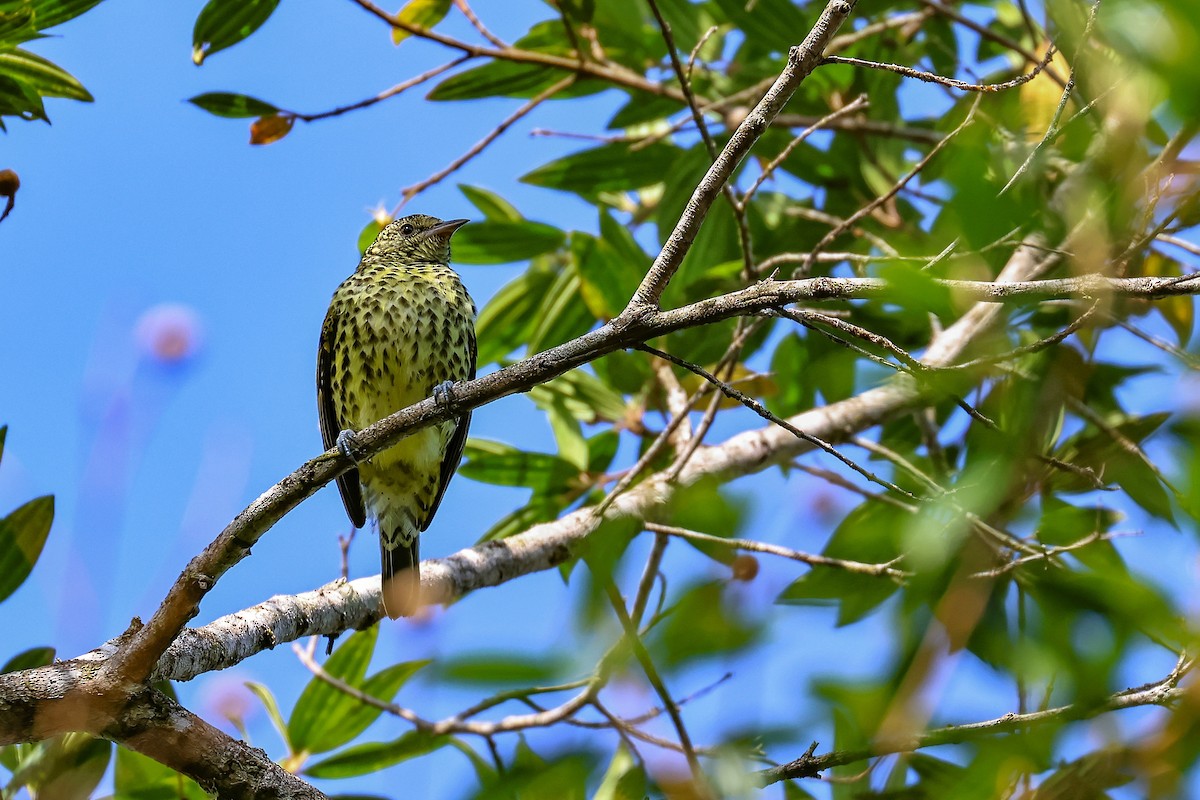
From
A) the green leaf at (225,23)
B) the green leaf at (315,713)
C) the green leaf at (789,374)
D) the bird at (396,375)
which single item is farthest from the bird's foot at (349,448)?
the green leaf at (789,374)

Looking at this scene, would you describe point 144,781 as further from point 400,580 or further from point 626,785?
point 626,785

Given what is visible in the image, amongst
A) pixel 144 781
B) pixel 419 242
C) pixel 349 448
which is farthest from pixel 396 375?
pixel 349 448

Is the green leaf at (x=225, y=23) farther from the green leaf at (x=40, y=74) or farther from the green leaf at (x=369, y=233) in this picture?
the green leaf at (x=369, y=233)

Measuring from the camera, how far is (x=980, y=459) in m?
1.25

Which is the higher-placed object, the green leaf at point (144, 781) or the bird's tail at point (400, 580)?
the bird's tail at point (400, 580)

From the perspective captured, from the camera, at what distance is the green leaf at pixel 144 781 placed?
10.8ft

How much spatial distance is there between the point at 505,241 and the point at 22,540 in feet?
7.65

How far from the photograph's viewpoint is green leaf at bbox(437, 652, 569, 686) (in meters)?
0.86

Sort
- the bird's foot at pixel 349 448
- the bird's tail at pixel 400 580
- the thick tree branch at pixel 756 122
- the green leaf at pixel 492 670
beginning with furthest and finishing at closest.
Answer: the bird's tail at pixel 400 580 < the bird's foot at pixel 349 448 < the thick tree branch at pixel 756 122 < the green leaf at pixel 492 670

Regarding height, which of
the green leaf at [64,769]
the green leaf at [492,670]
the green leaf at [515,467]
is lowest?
the green leaf at [492,670]

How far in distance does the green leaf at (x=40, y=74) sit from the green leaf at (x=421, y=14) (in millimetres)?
1082

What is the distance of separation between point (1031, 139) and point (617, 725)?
3287 millimetres

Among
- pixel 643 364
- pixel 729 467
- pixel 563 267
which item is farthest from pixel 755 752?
pixel 563 267

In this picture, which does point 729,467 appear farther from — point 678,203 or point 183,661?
point 183,661
